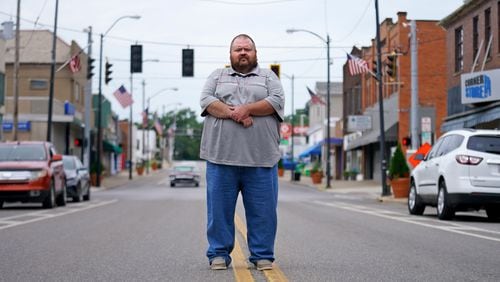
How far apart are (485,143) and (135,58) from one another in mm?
22041

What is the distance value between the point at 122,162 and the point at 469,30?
3009 inches

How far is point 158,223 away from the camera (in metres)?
15.5

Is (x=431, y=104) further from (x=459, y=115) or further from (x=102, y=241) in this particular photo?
(x=102, y=241)

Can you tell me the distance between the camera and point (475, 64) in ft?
110

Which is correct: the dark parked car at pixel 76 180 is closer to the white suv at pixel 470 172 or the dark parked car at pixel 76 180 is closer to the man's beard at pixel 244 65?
the white suv at pixel 470 172

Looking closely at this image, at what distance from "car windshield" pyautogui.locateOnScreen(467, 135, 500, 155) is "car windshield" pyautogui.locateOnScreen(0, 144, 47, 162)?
11.2 m

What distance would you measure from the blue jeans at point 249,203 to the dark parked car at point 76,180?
19.6 meters

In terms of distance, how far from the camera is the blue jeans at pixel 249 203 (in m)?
8.08

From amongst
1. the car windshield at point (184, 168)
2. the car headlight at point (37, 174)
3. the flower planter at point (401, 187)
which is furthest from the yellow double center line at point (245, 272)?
the car windshield at point (184, 168)

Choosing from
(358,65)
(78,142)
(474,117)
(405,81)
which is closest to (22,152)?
(474,117)

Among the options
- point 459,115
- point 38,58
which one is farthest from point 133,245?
point 38,58

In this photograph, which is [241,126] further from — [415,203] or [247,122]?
[415,203]

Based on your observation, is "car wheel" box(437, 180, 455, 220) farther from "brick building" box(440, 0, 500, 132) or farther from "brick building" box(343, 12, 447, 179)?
"brick building" box(343, 12, 447, 179)

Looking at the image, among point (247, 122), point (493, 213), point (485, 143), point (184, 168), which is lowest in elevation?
point (493, 213)
